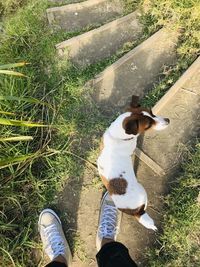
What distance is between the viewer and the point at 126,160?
3.49 metres

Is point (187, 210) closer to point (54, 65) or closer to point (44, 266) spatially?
point (44, 266)

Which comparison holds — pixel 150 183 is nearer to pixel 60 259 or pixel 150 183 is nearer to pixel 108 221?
pixel 108 221

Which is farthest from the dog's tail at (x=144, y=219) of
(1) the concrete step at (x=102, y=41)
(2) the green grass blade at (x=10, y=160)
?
(1) the concrete step at (x=102, y=41)

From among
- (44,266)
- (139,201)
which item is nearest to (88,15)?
(139,201)

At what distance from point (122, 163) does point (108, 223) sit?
0.56 metres

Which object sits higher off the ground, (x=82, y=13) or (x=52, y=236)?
(x=82, y=13)

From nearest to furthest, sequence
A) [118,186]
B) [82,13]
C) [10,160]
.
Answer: [118,186] → [10,160] → [82,13]

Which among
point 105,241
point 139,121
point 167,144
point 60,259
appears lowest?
point 60,259

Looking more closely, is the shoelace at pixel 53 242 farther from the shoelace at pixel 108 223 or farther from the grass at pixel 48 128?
the shoelace at pixel 108 223

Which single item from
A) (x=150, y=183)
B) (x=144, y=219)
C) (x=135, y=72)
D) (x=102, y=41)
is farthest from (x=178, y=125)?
(x=102, y=41)

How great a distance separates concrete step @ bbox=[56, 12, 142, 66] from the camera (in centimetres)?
432

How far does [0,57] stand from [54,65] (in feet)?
2.04

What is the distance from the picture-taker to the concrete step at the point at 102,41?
4.32 metres

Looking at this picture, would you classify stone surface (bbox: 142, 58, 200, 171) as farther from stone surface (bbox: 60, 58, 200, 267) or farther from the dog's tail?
the dog's tail
